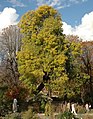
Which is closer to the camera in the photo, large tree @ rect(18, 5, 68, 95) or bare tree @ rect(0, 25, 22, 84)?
large tree @ rect(18, 5, 68, 95)

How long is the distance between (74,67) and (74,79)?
1.43 m

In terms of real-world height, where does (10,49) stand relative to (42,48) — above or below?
above

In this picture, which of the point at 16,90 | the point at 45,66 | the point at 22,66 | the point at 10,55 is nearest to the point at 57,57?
the point at 45,66

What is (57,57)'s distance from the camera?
3675 cm

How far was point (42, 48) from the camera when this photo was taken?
3769 centimetres

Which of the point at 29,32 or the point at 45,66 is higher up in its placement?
the point at 29,32

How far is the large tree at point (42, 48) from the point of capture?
36531 mm

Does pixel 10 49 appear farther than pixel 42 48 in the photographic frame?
Yes

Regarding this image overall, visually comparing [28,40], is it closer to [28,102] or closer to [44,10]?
[44,10]

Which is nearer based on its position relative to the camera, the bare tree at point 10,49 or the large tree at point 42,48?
the large tree at point 42,48

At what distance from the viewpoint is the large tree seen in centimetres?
3653

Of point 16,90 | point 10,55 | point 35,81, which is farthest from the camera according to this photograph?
point 10,55

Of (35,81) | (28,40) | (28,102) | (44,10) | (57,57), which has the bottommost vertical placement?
(28,102)

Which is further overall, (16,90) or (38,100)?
(38,100)
